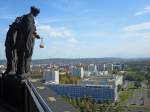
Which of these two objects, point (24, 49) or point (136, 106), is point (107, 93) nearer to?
point (136, 106)

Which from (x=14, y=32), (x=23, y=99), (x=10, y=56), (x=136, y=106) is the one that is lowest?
(x=136, y=106)

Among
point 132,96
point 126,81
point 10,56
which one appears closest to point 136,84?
point 126,81

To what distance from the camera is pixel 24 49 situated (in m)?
4.73

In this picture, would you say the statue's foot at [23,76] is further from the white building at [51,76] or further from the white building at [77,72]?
the white building at [77,72]

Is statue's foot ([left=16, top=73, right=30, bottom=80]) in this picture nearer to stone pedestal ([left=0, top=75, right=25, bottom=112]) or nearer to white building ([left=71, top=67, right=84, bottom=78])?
stone pedestal ([left=0, top=75, right=25, bottom=112])

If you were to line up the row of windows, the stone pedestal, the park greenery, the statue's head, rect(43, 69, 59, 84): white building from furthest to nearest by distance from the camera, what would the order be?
1. rect(43, 69, 59, 84): white building
2. the row of windows
3. the park greenery
4. the statue's head
5. the stone pedestal

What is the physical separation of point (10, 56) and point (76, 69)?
249ft

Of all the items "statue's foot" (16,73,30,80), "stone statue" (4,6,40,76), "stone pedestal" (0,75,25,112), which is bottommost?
"stone pedestal" (0,75,25,112)

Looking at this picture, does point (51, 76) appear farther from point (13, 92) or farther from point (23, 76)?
point (23, 76)

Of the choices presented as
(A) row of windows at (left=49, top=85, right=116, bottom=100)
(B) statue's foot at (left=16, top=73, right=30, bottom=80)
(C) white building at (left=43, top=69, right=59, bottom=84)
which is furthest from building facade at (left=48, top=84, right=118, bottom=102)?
(B) statue's foot at (left=16, top=73, right=30, bottom=80)

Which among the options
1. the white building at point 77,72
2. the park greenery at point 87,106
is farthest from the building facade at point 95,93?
the white building at point 77,72

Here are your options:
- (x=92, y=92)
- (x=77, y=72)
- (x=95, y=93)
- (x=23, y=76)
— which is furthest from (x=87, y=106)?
(x=77, y=72)

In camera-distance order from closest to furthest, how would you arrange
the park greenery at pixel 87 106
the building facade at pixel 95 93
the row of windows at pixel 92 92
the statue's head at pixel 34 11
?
1. the statue's head at pixel 34 11
2. the park greenery at pixel 87 106
3. the row of windows at pixel 92 92
4. the building facade at pixel 95 93

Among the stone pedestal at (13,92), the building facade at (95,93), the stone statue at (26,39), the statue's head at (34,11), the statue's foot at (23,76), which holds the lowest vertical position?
the building facade at (95,93)
